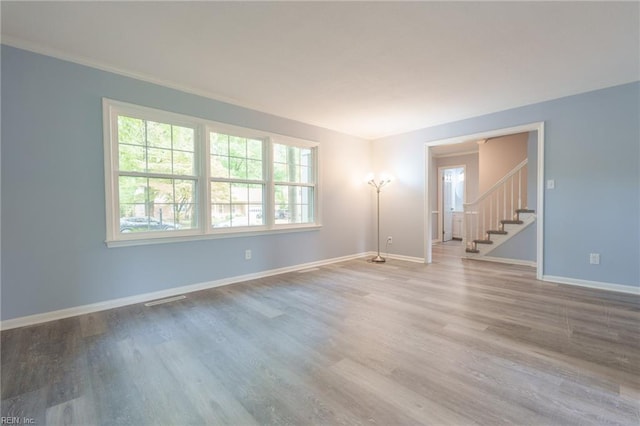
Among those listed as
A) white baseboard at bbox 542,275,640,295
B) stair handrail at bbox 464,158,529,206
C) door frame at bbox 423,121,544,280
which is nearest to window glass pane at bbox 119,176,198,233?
door frame at bbox 423,121,544,280

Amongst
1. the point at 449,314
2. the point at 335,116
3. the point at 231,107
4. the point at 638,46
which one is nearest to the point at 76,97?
the point at 231,107

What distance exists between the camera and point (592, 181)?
3.53 m

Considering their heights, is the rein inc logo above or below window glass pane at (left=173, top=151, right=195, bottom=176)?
below

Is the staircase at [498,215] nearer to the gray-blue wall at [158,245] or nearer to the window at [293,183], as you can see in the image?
the gray-blue wall at [158,245]

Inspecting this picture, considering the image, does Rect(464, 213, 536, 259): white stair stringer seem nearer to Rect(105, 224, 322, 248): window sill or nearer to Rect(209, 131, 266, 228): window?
Rect(105, 224, 322, 248): window sill

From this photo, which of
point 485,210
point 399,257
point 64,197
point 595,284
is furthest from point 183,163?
point 485,210

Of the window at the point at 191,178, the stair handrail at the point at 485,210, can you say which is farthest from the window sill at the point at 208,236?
the stair handrail at the point at 485,210

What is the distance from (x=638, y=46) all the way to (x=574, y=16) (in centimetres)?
105

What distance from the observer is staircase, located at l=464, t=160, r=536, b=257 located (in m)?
5.23

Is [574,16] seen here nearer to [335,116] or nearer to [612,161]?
[612,161]

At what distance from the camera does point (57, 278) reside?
8.61 ft

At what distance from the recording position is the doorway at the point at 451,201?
27.3ft

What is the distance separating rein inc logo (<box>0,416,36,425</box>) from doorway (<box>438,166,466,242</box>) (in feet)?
27.8

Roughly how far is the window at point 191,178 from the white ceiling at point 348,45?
52 centimetres
